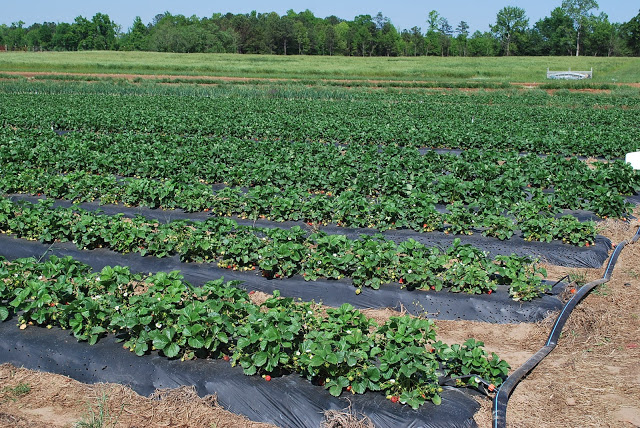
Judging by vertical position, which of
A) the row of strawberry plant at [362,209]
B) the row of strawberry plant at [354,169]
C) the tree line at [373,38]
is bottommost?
the row of strawberry plant at [362,209]

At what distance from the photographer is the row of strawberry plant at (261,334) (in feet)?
14.8

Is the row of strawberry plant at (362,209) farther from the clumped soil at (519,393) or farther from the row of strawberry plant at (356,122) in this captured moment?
the row of strawberry plant at (356,122)

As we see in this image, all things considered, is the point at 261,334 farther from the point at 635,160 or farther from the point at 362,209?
the point at 635,160

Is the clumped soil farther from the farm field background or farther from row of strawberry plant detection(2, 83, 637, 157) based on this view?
row of strawberry plant detection(2, 83, 637, 157)

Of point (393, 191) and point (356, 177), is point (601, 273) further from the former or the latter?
point (356, 177)

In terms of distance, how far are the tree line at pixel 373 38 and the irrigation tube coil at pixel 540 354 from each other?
9433cm

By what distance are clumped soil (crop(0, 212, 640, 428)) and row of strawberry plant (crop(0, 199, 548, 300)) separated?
21.4 inches

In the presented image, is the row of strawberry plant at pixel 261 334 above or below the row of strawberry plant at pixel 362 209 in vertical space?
below

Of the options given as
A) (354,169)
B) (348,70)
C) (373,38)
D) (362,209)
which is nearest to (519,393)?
(362,209)

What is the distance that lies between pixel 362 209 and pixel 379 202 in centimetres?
64

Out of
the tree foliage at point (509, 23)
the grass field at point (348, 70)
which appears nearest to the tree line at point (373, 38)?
the tree foliage at point (509, 23)

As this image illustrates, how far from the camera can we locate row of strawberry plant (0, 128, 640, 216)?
1000cm

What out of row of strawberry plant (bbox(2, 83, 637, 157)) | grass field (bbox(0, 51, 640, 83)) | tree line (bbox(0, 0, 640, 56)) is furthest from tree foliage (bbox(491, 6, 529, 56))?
row of strawberry plant (bbox(2, 83, 637, 157))

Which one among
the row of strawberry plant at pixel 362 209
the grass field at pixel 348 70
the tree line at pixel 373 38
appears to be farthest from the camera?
the tree line at pixel 373 38
